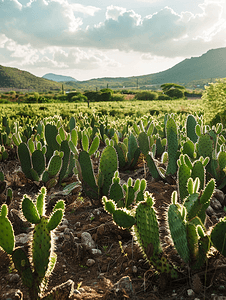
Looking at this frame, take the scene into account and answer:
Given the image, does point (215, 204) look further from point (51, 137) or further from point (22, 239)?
point (51, 137)

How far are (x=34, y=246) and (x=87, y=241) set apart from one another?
0.62 meters

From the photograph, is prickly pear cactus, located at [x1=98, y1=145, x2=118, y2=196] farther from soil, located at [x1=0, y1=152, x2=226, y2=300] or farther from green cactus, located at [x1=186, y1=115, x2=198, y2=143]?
green cactus, located at [x1=186, y1=115, x2=198, y2=143]

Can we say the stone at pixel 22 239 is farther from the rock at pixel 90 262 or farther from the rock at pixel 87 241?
the rock at pixel 90 262

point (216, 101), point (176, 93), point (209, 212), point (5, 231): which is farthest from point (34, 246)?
point (176, 93)

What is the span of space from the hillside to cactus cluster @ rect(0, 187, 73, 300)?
382ft

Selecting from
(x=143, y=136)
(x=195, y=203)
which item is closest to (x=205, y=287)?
(x=195, y=203)

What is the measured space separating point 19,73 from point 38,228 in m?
134

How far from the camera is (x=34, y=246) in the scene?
132 centimetres

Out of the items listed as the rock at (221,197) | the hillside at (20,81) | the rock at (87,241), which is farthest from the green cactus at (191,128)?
the hillside at (20,81)

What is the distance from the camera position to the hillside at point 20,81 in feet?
369

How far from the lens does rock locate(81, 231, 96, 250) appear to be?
183cm

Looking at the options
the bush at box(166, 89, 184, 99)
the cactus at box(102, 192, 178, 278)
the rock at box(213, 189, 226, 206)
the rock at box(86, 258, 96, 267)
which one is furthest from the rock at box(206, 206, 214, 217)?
the bush at box(166, 89, 184, 99)

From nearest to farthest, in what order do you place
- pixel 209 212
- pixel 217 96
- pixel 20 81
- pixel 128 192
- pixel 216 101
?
1. pixel 128 192
2. pixel 209 212
3. pixel 216 101
4. pixel 217 96
5. pixel 20 81

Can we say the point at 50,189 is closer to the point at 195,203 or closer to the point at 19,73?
the point at 195,203
